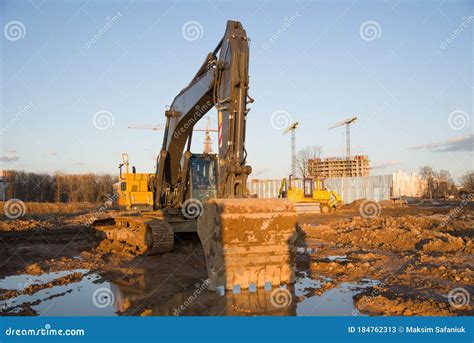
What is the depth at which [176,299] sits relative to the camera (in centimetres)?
578

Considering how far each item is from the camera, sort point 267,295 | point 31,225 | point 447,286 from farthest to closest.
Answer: point 31,225 → point 447,286 → point 267,295

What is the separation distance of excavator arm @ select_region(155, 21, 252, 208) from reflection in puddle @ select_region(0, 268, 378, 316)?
171cm

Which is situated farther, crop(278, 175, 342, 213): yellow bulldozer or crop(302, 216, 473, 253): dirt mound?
crop(278, 175, 342, 213): yellow bulldozer

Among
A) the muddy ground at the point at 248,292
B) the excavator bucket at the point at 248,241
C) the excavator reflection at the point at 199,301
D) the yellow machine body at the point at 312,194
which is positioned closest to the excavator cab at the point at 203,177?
the muddy ground at the point at 248,292

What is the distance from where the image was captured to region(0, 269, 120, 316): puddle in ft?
17.8

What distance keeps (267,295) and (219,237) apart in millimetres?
1058

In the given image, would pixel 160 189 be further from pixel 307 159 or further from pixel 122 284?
pixel 307 159

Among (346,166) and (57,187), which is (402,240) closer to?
(57,187)

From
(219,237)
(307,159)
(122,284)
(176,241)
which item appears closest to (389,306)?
(219,237)

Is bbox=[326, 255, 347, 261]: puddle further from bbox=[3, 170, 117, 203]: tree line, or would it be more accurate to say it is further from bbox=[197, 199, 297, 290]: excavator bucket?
bbox=[3, 170, 117, 203]: tree line

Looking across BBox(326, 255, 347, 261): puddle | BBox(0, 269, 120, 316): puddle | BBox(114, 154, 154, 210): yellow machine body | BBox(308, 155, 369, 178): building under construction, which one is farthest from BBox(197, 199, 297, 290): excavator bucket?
BBox(308, 155, 369, 178): building under construction

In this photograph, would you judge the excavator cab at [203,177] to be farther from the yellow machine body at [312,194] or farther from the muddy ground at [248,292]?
the yellow machine body at [312,194]

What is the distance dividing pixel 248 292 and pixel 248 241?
2.37ft

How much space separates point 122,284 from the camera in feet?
22.5
